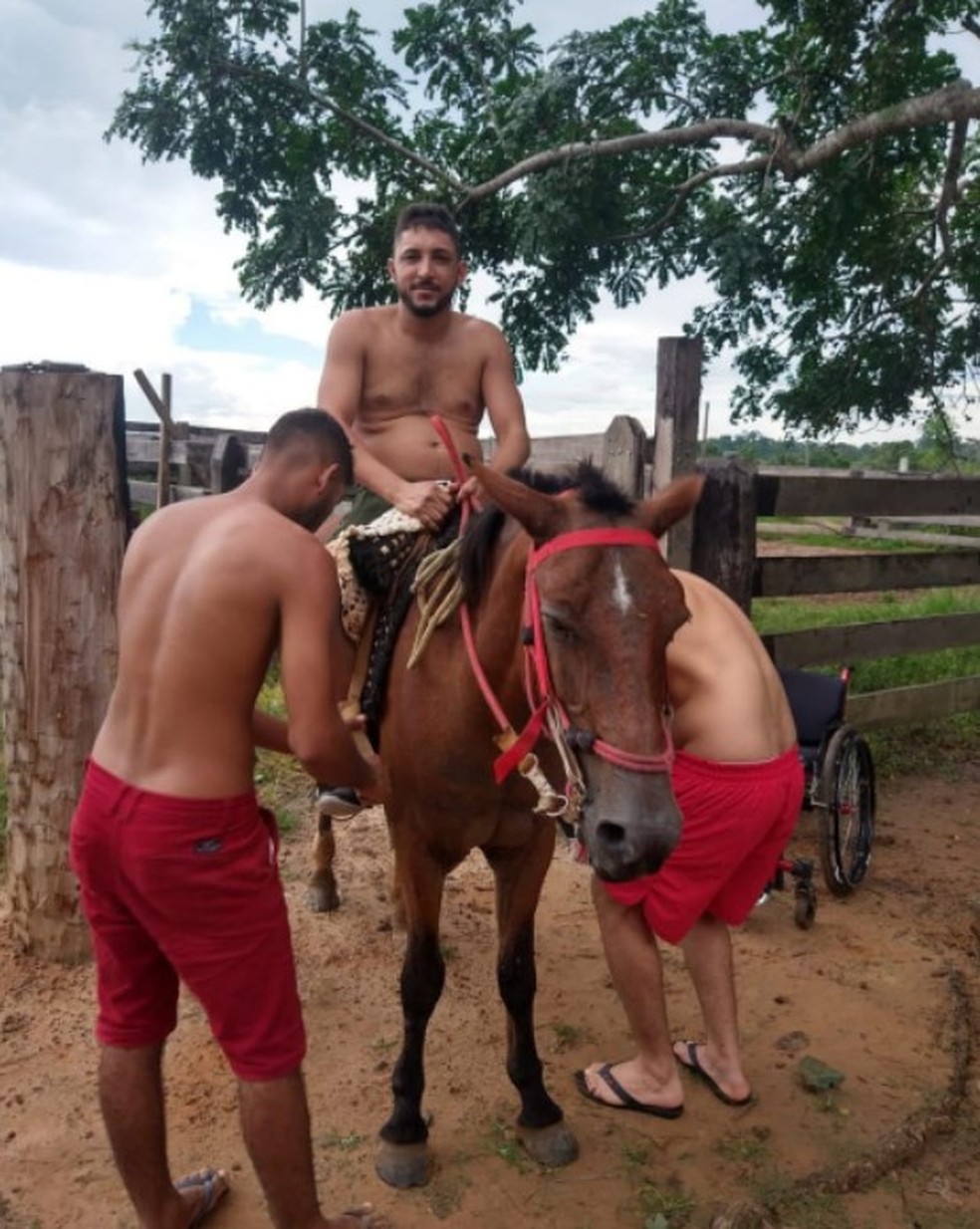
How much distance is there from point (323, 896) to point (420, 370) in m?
2.50

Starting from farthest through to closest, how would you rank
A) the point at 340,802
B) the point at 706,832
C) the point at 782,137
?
1. the point at 782,137
2. the point at 340,802
3. the point at 706,832

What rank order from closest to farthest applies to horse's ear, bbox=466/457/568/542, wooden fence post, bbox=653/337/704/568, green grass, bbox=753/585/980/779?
1. horse's ear, bbox=466/457/568/542
2. wooden fence post, bbox=653/337/704/568
3. green grass, bbox=753/585/980/779

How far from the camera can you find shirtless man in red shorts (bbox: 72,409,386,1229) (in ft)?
6.93

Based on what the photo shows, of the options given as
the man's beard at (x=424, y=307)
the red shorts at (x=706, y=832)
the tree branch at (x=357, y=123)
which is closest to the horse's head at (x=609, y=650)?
the red shorts at (x=706, y=832)

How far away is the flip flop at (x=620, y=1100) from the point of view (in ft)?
10.4

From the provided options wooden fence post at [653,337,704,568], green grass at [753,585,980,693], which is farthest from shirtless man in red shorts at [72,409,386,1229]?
green grass at [753,585,980,693]

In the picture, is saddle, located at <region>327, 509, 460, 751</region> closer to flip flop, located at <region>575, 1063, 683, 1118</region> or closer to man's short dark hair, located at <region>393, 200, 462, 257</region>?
man's short dark hair, located at <region>393, 200, 462, 257</region>

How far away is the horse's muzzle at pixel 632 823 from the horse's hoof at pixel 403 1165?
1451mm

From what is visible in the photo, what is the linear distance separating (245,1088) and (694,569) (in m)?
3.68

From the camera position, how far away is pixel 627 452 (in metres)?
5.02

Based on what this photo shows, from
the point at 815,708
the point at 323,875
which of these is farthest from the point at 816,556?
the point at 323,875

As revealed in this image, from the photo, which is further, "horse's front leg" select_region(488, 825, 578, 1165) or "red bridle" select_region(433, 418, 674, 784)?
"horse's front leg" select_region(488, 825, 578, 1165)

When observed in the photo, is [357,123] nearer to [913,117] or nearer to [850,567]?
[913,117]

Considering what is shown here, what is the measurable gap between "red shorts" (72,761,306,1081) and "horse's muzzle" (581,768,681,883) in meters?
0.79
